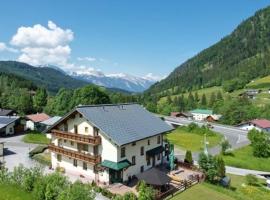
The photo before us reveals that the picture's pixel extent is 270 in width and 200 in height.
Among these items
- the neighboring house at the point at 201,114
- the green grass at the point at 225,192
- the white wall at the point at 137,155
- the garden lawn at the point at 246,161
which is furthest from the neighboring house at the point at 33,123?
the neighboring house at the point at 201,114

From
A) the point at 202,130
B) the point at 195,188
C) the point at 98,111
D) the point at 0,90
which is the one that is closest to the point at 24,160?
the point at 98,111

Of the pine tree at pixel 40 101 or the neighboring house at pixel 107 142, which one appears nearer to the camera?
the neighboring house at pixel 107 142

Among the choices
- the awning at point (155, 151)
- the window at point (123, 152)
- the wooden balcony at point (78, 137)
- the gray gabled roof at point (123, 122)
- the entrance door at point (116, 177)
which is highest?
the gray gabled roof at point (123, 122)

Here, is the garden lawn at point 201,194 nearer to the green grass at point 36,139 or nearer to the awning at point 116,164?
the awning at point 116,164

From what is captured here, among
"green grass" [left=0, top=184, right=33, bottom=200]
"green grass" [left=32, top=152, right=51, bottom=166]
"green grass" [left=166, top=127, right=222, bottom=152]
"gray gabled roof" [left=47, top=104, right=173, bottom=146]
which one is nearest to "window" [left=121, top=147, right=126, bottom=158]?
"gray gabled roof" [left=47, top=104, right=173, bottom=146]

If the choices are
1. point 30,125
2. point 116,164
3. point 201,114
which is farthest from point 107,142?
point 201,114

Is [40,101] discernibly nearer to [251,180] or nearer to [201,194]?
[251,180]

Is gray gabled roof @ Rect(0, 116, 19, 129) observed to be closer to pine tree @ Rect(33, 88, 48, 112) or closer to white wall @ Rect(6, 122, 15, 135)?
white wall @ Rect(6, 122, 15, 135)

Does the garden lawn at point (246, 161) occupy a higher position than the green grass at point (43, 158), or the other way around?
the green grass at point (43, 158)
